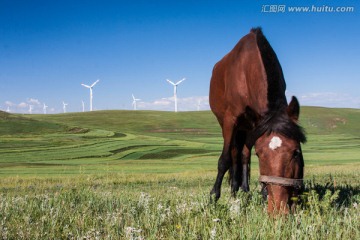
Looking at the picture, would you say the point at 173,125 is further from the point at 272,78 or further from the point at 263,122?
the point at 263,122

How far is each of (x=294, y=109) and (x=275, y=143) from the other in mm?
670

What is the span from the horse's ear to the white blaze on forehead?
0.51 m

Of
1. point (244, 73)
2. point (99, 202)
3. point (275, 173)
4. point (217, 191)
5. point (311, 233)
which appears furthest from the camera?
point (217, 191)

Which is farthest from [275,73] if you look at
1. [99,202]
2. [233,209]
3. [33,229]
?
[33,229]

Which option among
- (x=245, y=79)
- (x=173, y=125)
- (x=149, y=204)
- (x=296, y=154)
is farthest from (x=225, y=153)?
(x=173, y=125)

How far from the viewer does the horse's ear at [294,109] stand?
5707 millimetres

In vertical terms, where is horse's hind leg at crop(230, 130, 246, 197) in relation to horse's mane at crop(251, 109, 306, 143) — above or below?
below

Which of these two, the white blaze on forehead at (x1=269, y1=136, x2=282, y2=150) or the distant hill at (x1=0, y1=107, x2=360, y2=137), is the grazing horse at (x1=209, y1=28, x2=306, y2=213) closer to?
the white blaze on forehead at (x1=269, y1=136, x2=282, y2=150)

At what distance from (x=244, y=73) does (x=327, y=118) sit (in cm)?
7894

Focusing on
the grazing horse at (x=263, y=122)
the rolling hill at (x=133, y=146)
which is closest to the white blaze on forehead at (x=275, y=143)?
the grazing horse at (x=263, y=122)

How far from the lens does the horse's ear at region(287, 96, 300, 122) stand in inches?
225

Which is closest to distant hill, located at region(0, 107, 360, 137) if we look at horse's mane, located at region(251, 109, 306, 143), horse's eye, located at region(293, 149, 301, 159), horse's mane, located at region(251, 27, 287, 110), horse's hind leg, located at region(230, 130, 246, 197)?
horse's hind leg, located at region(230, 130, 246, 197)

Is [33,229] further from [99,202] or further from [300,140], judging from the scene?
[300,140]

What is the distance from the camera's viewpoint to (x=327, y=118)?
267ft
